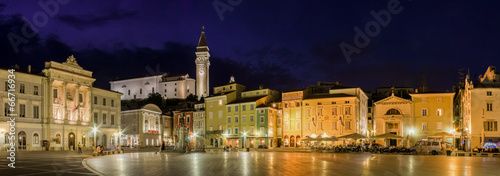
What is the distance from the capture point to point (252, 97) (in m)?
84.1

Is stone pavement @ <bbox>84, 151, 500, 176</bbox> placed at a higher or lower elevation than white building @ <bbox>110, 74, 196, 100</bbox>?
lower

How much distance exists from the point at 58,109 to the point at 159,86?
10380 centimetres

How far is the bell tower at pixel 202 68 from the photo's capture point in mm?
165500

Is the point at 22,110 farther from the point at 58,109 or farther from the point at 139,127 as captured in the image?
the point at 139,127

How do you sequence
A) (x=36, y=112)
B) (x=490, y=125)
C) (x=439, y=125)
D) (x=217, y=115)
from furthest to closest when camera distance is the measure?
(x=217, y=115)
(x=439, y=125)
(x=36, y=112)
(x=490, y=125)

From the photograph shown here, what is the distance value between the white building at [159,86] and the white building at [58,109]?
8611 cm

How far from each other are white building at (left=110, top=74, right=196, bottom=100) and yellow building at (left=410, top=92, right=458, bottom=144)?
109 metres

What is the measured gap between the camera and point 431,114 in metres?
64.5

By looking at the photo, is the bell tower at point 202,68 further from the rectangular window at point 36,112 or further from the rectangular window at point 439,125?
the rectangular window at point 439,125

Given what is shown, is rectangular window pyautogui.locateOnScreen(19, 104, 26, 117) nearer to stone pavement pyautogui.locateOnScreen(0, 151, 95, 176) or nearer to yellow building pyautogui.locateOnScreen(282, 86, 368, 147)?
stone pavement pyautogui.locateOnScreen(0, 151, 95, 176)

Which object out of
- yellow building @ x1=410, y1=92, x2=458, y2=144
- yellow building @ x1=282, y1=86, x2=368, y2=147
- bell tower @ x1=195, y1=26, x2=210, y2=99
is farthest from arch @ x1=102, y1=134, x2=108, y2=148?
bell tower @ x1=195, y1=26, x2=210, y2=99

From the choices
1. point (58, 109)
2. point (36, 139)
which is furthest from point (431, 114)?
point (36, 139)

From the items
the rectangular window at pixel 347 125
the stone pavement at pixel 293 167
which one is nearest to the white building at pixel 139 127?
the rectangular window at pixel 347 125

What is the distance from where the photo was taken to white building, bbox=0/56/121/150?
56312 millimetres
